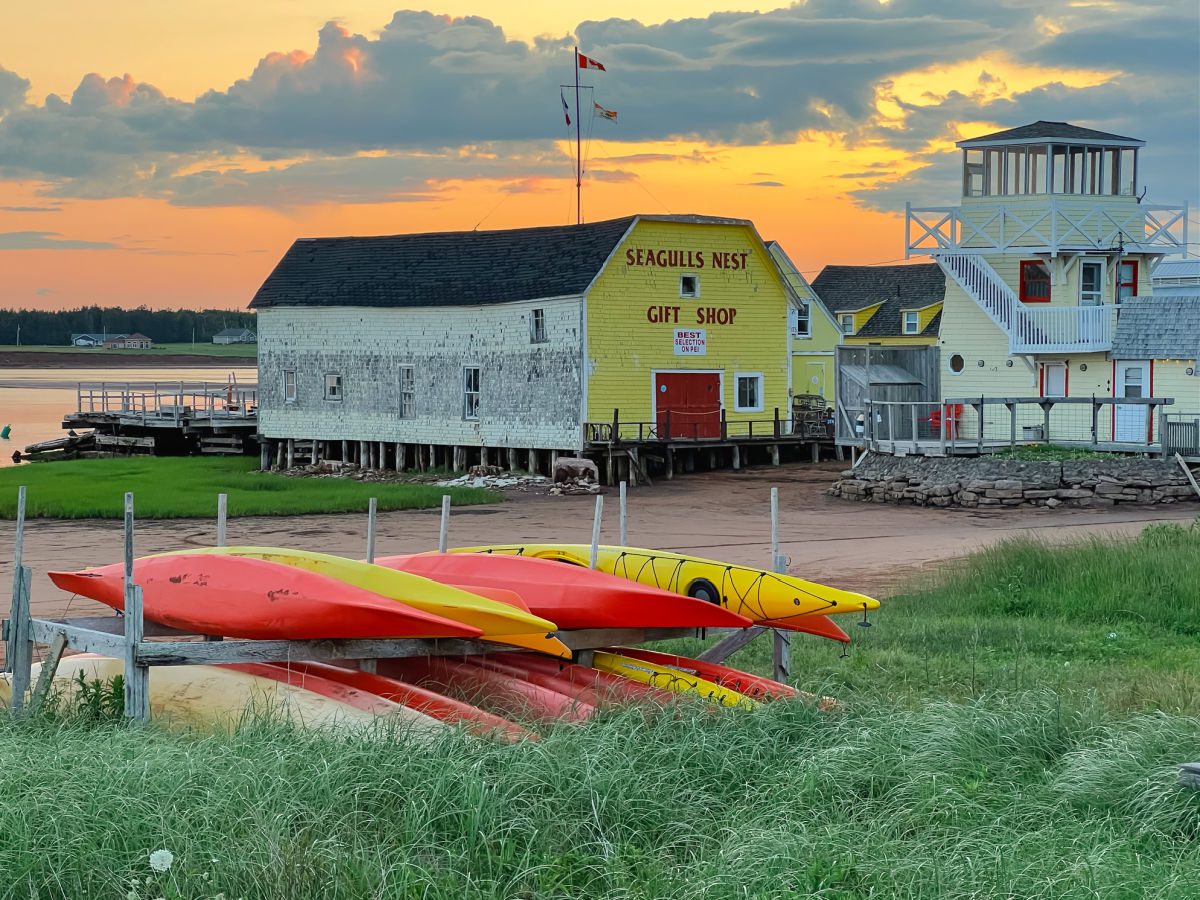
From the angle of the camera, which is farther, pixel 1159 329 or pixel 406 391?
pixel 406 391

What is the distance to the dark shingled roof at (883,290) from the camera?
218ft

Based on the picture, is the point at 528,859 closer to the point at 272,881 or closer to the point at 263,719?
the point at 272,881

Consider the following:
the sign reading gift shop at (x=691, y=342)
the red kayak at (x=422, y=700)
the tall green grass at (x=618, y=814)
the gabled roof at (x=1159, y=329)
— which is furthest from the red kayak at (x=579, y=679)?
the sign reading gift shop at (x=691, y=342)

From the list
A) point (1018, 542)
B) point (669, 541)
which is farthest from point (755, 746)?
point (669, 541)

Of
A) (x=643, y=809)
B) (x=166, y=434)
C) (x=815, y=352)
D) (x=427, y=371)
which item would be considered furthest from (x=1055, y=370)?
(x=166, y=434)

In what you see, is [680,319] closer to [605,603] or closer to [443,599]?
[605,603]

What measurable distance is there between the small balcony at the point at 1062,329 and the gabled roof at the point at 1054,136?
404 centimetres

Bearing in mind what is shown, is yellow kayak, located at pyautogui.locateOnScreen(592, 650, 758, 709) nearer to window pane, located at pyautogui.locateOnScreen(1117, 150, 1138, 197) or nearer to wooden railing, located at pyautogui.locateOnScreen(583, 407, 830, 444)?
wooden railing, located at pyautogui.locateOnScreen(583, 407, 830, 444)

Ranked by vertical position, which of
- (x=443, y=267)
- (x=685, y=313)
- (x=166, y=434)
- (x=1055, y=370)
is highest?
(x=443, y=267)

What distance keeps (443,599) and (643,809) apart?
11.1 feet

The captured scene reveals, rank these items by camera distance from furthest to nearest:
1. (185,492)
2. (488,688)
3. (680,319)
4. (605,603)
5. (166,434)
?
(166,434) < (680,319) < (185,492) < (605,603) < (488,688)

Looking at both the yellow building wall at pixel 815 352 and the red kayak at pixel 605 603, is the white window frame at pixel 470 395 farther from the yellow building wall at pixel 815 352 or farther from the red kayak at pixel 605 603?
the red kayak at pixel 605 603

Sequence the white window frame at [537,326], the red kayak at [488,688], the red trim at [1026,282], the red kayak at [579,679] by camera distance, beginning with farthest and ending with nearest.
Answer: the white window frame at [537,326]
the red trim at [1026,282]
the red kayak at [579,679]
the red kayak at [488,688]

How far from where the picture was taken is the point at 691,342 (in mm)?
A: 41500
